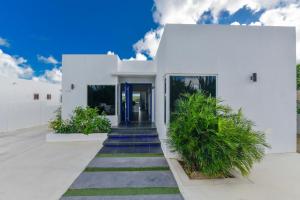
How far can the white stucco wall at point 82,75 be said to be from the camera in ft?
30.4

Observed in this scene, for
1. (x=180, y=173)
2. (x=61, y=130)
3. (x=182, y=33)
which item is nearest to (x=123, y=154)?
(x=180, y=173)

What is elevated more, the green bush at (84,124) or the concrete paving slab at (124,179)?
the green bush at (84,124)

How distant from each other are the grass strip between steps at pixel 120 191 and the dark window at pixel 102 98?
601 centimetres

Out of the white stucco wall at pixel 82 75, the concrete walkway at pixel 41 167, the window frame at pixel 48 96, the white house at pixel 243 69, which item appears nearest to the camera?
the concrete walkway at pixel 41 167

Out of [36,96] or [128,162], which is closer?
[128,162]

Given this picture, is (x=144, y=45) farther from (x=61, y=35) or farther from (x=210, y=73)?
(x=210, y=73)

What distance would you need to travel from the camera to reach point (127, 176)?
4.29 metres

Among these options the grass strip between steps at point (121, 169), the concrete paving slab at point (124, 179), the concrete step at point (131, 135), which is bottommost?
the concrete paving slab at point (124, 179)

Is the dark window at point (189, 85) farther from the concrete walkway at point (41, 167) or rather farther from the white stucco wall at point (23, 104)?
the white stucco wall at point (23, 104)

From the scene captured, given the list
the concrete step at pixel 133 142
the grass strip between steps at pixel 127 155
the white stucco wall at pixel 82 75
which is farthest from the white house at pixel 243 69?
the white stucco wall at pixel 82 75

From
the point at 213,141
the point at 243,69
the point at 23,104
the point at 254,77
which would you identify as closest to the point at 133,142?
the point at 213,141

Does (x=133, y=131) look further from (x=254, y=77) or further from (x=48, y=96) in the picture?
(x=48, y=96)

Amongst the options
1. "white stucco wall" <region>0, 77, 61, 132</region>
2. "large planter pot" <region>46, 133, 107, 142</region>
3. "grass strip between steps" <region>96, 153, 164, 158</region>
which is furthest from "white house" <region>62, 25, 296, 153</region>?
"white stucco wall" <region>0, 77, 61, 132</region>

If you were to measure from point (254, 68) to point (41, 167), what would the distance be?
739 centimetres
